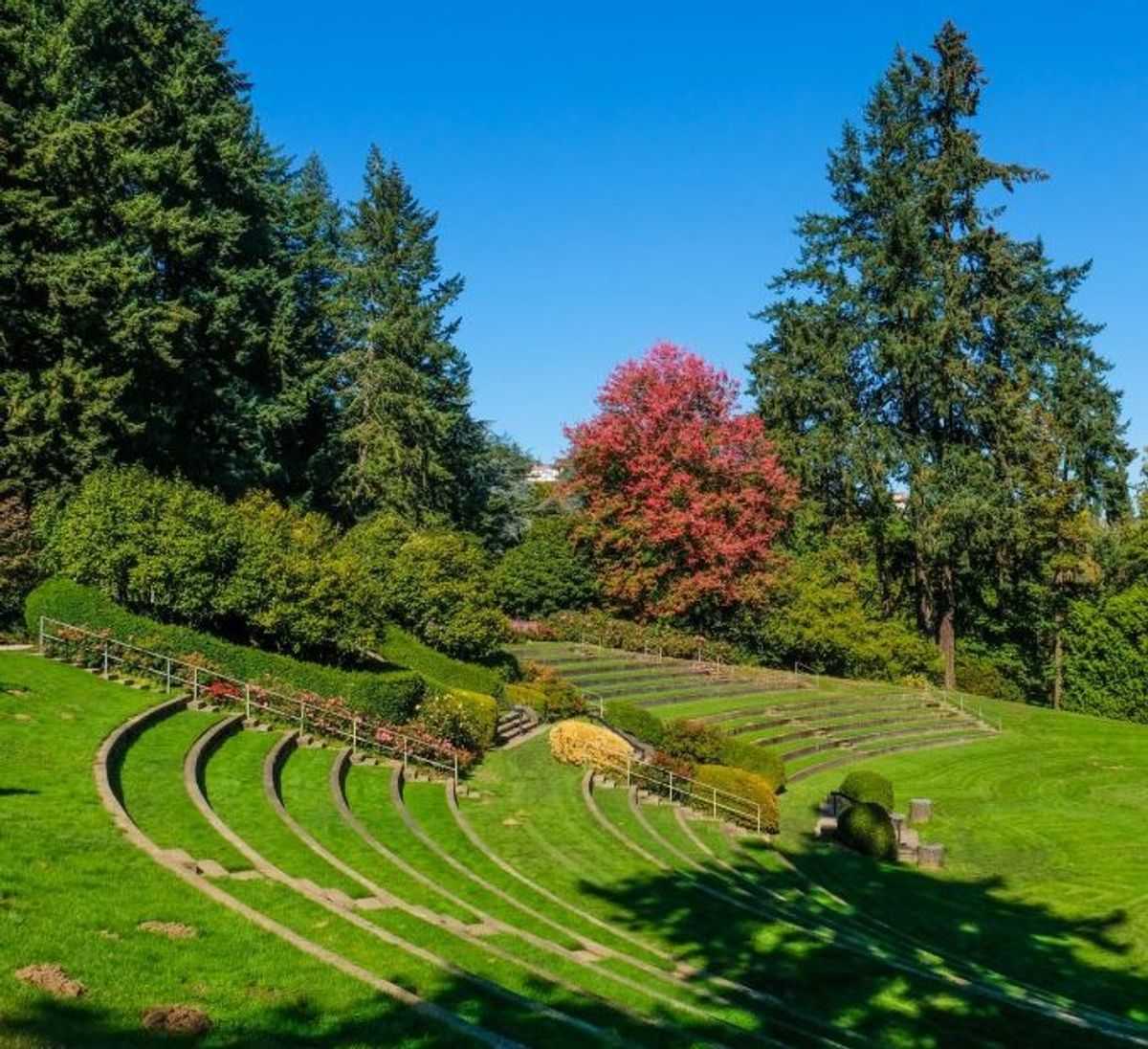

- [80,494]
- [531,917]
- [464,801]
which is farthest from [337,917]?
[80,494]

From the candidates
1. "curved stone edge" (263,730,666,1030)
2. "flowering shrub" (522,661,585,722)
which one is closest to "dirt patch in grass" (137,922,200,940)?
"curved stone edge" (263,730,666,1030)

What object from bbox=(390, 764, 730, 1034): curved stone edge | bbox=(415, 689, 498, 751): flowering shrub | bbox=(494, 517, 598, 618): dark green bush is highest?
bbox=(494, 517, 598, 618): dark green bush

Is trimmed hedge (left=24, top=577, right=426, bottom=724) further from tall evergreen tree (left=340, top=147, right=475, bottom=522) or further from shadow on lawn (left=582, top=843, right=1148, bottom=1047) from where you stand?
tall evergreen tree (left=340, top=147, right=475, bottom=522)

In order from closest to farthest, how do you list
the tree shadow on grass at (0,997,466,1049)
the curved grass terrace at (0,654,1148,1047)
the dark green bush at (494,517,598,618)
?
the tree shadow on grass at (0,997,466,1049) → the curved grass terrace at (0,654,1148,1047) → the dark green bush at (494,517,598,618)

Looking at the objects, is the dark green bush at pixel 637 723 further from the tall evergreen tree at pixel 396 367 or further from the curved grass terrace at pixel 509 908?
the tall evergreen tree at pixel 396 367

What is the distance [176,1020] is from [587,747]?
1992 cm

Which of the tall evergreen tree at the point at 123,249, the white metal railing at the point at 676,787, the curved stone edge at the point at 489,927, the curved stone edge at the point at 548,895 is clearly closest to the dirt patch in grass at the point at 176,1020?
the curved stone edge at the point at 489,927

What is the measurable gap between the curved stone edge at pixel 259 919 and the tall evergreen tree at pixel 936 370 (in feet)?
138

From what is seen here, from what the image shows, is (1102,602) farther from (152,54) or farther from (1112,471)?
(152,54)

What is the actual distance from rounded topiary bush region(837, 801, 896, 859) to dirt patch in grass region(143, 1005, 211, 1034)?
63.8 ft

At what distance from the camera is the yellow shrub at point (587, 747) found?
2762 cm

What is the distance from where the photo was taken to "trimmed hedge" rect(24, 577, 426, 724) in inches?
1050

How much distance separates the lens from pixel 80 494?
102ft

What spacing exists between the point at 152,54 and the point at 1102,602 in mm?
52151
